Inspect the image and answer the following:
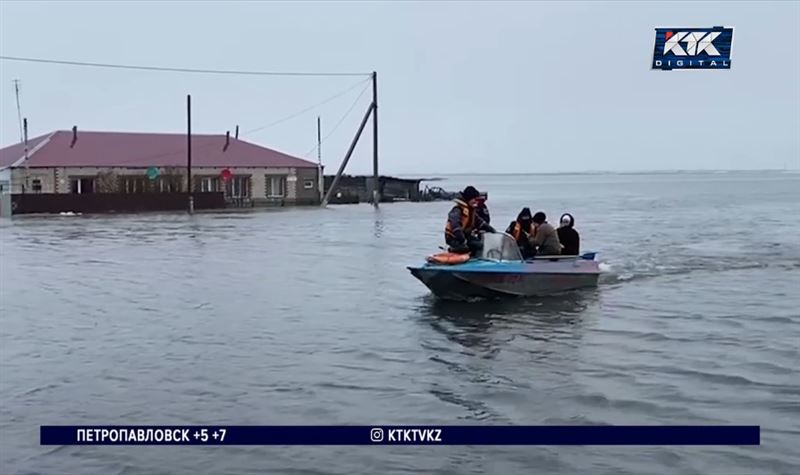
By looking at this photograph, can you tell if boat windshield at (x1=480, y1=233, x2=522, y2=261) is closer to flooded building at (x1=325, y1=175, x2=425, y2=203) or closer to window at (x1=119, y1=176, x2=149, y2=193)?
window at (x1=119, y1=176, x2=149, y2=193)

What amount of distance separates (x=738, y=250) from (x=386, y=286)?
13354mm

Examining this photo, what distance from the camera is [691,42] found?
1481 cm

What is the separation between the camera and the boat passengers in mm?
16141

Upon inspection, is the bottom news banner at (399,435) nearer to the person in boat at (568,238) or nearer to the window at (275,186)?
the person in boat at (568,238)

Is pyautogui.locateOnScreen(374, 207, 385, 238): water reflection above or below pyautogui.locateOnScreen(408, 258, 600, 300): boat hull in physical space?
below

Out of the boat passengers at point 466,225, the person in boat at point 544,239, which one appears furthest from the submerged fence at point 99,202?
the boat passengers at point 466,225

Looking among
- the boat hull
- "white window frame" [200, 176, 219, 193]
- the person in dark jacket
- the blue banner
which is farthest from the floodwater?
"white window frame" [200, 176, 219, 193]

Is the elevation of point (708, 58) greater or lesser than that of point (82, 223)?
greater

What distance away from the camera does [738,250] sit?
91.8ft

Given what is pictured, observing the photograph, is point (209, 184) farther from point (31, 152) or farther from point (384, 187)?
point (384, 187)

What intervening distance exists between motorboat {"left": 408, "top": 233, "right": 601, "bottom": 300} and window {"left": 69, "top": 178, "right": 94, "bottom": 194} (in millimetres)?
47979

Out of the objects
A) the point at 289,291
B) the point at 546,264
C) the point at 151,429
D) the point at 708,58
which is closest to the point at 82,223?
the point at 289,291

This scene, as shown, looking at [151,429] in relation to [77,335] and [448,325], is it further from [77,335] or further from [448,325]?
[448,325]

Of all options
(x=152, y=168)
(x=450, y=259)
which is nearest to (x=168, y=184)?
(x=152, y=168)
